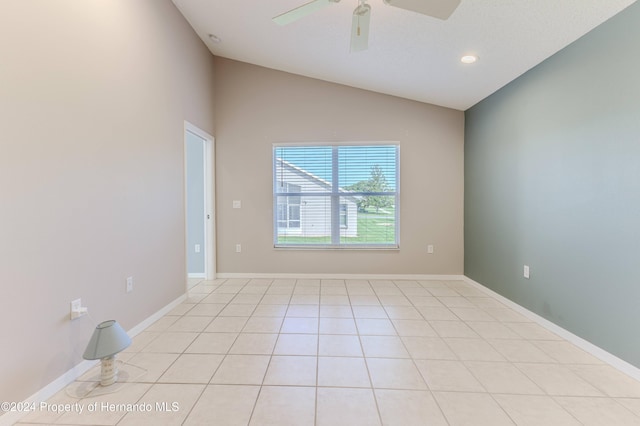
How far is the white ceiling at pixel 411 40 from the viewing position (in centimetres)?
204

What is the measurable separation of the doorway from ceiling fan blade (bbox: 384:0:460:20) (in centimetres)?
307

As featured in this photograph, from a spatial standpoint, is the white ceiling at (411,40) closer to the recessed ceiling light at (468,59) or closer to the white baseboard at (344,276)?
the recessed ceiling light at (468,59)

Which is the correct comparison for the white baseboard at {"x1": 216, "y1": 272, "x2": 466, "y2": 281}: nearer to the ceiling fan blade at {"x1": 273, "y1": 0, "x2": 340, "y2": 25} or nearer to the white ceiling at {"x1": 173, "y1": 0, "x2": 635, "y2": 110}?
the white ceiling at {"x1": 173, "y1": 0, "x2": 635, "y2": 110}

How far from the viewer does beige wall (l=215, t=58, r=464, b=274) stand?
3.98 meters

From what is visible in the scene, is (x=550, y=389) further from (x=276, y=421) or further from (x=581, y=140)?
(x=581, y=140)

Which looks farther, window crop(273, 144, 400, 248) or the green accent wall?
window crop(273, 144, 400, 248)

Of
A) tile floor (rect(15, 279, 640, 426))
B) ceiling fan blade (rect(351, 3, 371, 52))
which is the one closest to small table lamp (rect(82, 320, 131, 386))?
tile floor (rect(15, 279, 640, 426))

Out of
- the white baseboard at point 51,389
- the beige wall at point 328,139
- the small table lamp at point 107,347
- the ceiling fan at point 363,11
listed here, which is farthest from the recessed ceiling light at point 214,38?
the white baseboard at point 51,389

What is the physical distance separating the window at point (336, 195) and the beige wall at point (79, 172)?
1590mm

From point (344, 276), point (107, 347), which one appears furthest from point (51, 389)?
point (344, 276)

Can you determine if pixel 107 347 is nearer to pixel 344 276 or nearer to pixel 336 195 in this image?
pixel 344 276

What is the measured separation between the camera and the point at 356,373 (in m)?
1.84

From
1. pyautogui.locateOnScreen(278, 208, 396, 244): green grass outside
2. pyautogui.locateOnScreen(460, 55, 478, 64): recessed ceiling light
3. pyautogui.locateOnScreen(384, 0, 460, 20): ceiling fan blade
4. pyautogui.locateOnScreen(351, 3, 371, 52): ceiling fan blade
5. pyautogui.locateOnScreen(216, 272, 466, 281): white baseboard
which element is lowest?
pyautogui.locateOnScreen(216, 272, 466, 281): white baseboard

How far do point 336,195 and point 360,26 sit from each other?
95.2 inches
